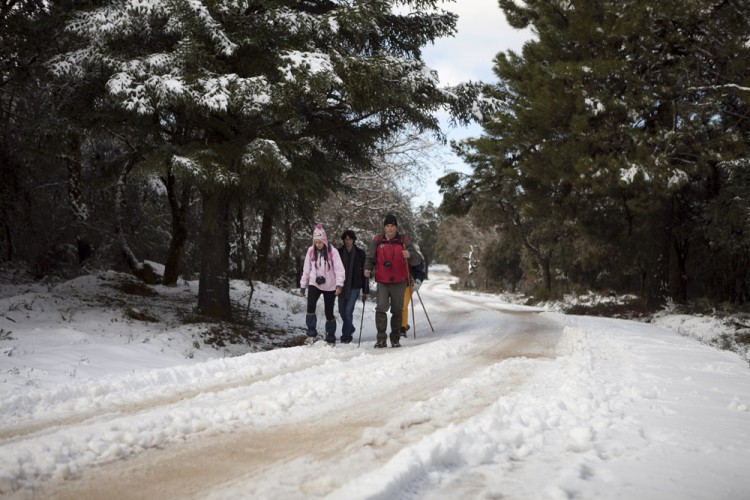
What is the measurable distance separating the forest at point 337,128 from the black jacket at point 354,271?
1.44 meters

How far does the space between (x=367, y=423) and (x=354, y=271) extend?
6266 millimetres

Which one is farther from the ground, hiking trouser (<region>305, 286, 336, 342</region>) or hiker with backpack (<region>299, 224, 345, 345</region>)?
hiker with backpack (<region>299, 224, 345, 345</region>)

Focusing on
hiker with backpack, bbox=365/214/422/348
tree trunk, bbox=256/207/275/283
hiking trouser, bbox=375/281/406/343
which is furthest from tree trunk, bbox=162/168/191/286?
hiking trouser, bbox=375/281/406/343

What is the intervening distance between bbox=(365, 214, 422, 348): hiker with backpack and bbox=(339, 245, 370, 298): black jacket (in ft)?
2.39

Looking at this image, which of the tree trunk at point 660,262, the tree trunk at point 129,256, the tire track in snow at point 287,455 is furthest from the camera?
the tree trunk at point 660,262

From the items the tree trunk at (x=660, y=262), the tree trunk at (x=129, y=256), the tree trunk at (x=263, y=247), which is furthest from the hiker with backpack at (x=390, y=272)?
the tree trunk at (x=660, y=262)

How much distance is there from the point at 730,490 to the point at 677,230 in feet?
55.0

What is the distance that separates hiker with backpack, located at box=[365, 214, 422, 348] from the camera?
332 inches

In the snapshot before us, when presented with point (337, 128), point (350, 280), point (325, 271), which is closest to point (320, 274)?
point (325, 271)

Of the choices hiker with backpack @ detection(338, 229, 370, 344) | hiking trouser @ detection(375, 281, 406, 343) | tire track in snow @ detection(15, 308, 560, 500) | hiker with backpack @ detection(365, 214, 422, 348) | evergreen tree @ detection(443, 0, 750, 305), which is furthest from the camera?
evergreen tree @ detection(443, 0, 750, 305)

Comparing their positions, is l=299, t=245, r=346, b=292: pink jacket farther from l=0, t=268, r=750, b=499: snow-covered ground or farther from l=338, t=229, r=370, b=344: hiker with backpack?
l=0, t=268, r=750, b=499: snow-covered ground

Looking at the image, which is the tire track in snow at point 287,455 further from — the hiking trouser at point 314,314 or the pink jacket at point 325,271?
the pink jacket at point 325,271

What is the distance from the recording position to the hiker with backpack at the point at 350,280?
30.5 feet

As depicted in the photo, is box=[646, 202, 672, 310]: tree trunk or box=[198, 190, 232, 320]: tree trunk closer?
box=[198, 190, 232, 320]: tree trunk
